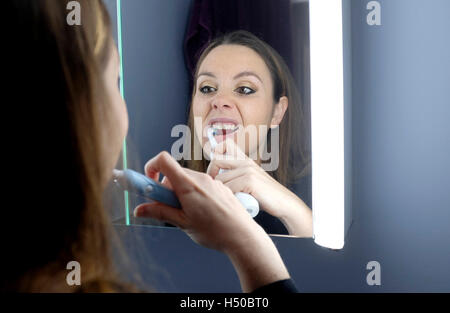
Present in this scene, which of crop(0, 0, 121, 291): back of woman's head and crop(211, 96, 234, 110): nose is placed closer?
crop(0, 0, 121, 291): back of woman's head

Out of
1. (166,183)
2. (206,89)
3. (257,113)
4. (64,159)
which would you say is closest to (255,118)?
(257,113)

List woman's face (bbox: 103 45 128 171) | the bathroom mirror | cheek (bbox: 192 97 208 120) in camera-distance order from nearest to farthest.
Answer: woman's face (bbox: 103 45 128 171) → the bathroom mirror → cheek (bbox: 192 97 208 120)

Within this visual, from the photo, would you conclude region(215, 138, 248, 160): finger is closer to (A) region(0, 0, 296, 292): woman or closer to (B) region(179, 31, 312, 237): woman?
(B) region(179, 31, 312, 237): woman

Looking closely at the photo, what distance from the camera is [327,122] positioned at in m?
0.61

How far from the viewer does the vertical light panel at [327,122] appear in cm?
58

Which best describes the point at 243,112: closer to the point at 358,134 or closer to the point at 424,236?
the point at 358,134

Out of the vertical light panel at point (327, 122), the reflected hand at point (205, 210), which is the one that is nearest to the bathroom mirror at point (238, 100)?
the vertical light panel at point (327, 122)

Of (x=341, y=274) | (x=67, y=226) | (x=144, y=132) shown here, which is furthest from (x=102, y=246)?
(x=341, y=274)

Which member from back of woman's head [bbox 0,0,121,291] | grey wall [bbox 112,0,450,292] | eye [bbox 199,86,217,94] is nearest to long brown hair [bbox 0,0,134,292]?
back of woman's head [bbox 0,0,121,291]

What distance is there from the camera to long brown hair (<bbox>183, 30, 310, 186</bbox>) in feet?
2.27

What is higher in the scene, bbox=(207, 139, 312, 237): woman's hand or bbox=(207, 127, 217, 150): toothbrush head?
bbox=(207, 127, 217, 150): toothbrush head

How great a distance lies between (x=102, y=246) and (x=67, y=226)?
0.26ft

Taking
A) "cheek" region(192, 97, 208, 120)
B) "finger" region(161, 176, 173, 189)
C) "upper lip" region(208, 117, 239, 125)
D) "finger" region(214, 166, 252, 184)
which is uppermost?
"cheek" region(192, 97, 208, 120)
